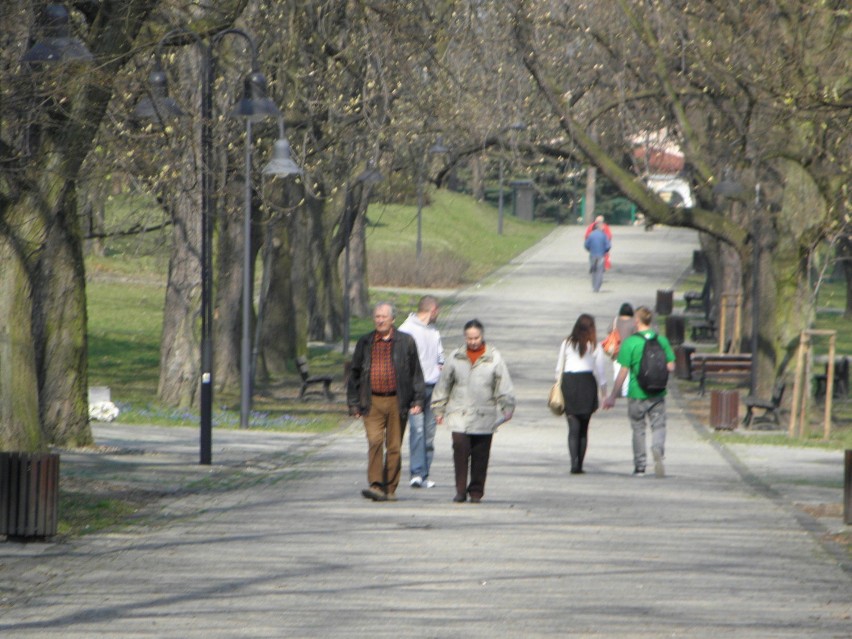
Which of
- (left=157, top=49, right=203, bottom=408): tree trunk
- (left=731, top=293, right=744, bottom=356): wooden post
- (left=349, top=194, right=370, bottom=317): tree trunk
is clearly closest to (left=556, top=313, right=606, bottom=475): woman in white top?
(left=157, top=49, right=203, bottom=408): tree trunk

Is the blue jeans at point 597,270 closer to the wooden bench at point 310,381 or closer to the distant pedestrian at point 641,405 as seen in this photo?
the wooden bench at point 310,381

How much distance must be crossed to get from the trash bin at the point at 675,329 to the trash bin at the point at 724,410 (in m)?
14.4

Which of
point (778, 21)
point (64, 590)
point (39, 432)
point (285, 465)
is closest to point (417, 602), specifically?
point (64, 590)

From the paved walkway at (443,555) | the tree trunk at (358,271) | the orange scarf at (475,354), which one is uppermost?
the tree trunk at (358,271)

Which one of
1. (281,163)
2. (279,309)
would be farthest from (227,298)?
(281,163)

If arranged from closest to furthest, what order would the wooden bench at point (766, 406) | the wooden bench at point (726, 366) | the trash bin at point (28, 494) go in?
the trash bin at point (28, 494) → the wooden bench at point (766, 406) → the wooden bench at point (726, 366)

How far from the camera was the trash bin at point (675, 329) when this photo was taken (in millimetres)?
39844

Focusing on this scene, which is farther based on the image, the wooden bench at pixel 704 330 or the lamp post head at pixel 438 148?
the wooden bench at pixel 704 330

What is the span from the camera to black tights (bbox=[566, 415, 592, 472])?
17.7 meters

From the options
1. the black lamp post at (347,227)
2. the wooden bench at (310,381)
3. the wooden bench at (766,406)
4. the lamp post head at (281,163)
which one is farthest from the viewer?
the black lamp post at (347,227)

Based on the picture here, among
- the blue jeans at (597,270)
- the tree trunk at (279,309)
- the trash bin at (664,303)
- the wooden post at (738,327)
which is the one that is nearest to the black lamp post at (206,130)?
the tree trunk at (279,309)

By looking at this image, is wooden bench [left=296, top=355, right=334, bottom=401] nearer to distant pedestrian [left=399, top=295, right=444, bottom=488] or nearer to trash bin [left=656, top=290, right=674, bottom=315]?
distant pedestrian [left=399, top=295, right=444, bottom=488]

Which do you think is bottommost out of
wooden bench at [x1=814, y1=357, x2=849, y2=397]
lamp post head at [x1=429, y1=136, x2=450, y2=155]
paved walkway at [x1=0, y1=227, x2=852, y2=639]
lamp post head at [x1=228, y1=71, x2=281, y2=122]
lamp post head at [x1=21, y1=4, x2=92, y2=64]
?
paved walkway at [x1=0, y1=227, x2=852, y2=639]

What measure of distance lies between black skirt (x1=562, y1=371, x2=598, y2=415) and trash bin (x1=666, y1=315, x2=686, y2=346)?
73.5ft
